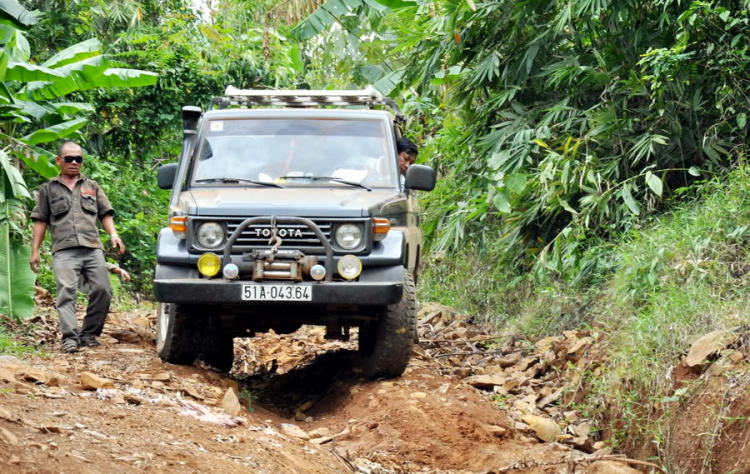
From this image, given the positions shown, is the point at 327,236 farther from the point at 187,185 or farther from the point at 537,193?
the point at 537,193

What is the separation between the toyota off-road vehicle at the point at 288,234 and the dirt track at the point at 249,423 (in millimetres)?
426

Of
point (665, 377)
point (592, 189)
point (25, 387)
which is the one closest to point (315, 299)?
point (25, 387)

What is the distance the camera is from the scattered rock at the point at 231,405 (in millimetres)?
6234

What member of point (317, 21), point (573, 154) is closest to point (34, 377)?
point (573, 154)

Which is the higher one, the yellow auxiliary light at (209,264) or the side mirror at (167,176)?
the side mirror at (167,176)

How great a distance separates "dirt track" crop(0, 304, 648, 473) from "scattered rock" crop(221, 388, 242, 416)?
42 mm

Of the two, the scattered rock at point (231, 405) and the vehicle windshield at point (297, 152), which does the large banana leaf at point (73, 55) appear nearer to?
the vehicle windshield at point (297, 152)

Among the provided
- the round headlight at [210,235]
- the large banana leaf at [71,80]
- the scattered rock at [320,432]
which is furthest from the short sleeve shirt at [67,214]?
the scattered rock at [320,432]

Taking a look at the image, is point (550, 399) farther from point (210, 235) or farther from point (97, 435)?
point (97, 435)

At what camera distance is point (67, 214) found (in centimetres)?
800

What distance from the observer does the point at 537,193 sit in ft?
30.4

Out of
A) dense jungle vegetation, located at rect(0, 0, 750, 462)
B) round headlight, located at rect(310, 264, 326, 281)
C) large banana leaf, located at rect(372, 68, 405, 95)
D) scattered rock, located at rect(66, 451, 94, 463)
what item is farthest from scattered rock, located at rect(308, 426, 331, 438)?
large banana leaf, located at rect(372, 68, 405, 95)

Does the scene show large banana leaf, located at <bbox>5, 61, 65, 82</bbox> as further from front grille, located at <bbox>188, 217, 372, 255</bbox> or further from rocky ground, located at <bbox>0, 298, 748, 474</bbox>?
front grille, located at <bbox>188, 217, 372, 255</bbox>

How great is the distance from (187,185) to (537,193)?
344 centimetres
